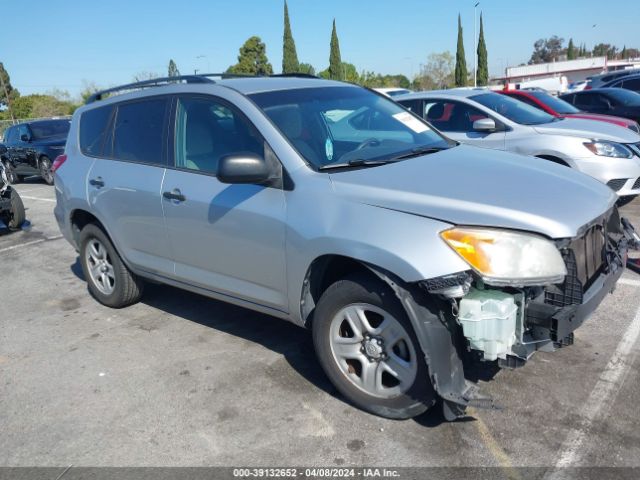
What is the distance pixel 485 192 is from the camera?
2965mm

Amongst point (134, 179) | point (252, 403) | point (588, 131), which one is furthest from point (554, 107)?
point (252, 403)

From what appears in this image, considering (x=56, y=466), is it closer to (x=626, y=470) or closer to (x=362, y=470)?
(x=362, y=470)

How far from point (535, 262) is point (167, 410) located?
227cm

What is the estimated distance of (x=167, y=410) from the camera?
3.44 meters

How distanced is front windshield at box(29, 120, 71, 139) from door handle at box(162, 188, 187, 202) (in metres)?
12.6

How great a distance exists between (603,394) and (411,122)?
227 centimetres

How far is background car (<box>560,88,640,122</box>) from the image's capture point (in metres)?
12.2

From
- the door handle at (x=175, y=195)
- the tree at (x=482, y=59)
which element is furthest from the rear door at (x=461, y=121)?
the tree at (x=482, y=59)

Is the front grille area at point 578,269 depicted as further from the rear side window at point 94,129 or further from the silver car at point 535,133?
the silver car at point 535,133

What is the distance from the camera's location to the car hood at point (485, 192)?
2.77 metres

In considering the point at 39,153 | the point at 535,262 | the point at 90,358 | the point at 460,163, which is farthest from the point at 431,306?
the point at 39,153

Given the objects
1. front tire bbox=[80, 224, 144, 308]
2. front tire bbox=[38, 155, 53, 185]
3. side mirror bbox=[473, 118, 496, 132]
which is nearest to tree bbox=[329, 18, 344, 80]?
front tire bbox=[38, 155, 53, 185]

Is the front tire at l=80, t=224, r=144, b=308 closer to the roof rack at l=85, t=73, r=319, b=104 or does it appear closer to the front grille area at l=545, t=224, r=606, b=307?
the roof rack at l=85, t=73, r=319, b=104

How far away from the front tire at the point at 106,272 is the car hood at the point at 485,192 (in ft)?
8.38
